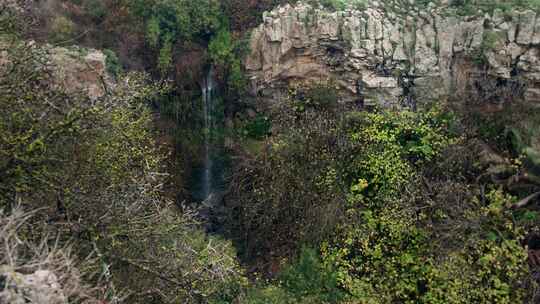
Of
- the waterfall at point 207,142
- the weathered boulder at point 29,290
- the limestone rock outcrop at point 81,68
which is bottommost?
the waterfall at point 207,142

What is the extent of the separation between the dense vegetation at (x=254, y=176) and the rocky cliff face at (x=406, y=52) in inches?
16.4

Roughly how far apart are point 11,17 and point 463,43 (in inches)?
336

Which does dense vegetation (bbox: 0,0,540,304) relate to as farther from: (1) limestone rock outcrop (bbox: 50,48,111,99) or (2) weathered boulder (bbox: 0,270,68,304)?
(2) weathered boulder (bbox: 0,270,68,304)

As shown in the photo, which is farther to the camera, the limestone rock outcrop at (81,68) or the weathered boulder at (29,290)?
the limestone rock outcrop at (81,68)

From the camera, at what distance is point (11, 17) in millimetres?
7027

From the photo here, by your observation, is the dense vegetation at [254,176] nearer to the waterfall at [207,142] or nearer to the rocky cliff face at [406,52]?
the waterfall at [207,142]

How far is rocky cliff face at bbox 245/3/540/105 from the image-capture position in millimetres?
10805

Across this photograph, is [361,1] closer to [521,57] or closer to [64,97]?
[521,57]

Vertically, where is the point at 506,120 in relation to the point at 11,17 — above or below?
below

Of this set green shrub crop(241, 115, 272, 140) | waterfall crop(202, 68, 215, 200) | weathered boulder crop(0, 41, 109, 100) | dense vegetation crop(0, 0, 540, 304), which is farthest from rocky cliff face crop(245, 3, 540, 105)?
weathered boulder crop(0, 41, 109, 100)

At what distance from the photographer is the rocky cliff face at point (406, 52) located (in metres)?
10.8

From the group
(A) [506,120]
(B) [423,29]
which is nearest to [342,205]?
(A) [506,120]

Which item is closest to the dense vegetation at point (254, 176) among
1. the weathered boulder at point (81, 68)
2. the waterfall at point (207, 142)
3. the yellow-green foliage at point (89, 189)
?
the yellow-green foliage at point (89, 189)

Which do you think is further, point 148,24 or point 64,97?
point 148,24
